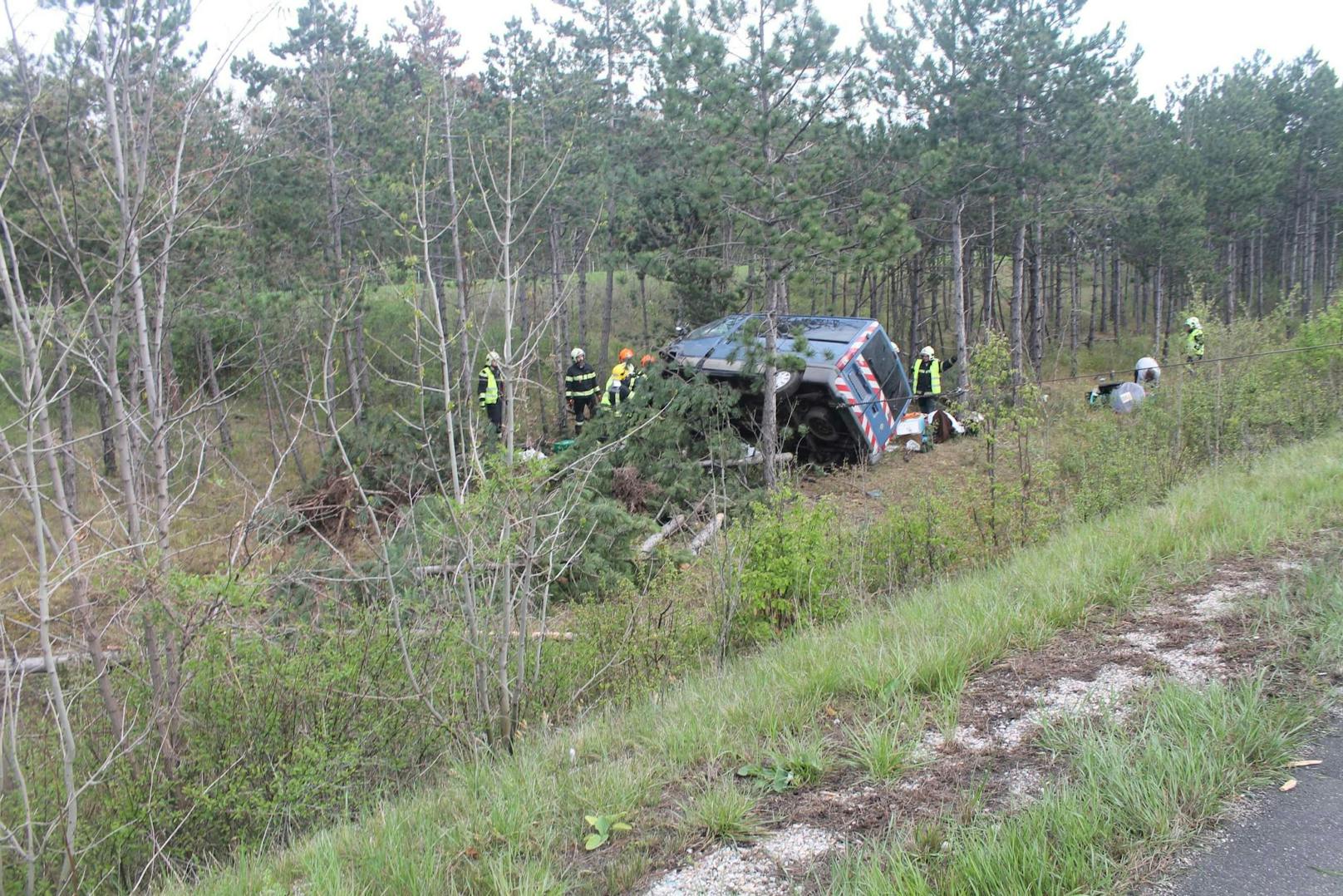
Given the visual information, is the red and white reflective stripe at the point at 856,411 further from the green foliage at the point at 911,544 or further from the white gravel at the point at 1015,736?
the white gravel at the point at 1015,736

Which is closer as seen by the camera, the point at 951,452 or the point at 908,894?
the point at 908,894

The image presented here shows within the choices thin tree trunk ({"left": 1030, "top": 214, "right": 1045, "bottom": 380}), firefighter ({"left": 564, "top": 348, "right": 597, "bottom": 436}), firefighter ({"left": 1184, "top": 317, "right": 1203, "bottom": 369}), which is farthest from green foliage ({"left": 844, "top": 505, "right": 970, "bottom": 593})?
thin tree trunk ({"left": 1030, "top": 214, "right": 1045, "bottom": 380})

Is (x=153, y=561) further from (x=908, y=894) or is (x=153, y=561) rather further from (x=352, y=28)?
(x=352, y=28)

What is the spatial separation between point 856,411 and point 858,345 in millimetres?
1087

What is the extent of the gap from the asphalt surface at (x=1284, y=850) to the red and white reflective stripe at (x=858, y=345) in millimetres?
11370

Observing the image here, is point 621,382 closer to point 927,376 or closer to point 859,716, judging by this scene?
point 927,376

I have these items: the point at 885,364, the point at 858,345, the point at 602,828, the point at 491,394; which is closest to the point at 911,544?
the point at 602,828

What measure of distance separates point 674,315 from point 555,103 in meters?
5.61

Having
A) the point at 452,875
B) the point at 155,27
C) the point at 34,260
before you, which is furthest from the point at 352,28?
the point at 452,875

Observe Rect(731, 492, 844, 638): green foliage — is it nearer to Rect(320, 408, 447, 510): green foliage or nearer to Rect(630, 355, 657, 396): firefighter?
Rect(630, 355, 657, 396): firefighter

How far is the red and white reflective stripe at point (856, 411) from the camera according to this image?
1415 cm

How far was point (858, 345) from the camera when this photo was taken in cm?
1457

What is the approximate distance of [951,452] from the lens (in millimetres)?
16562

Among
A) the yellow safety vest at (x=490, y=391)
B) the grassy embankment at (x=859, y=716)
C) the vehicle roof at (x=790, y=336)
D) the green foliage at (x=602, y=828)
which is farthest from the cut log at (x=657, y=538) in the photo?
the green foliage at (x=602, y=828)
